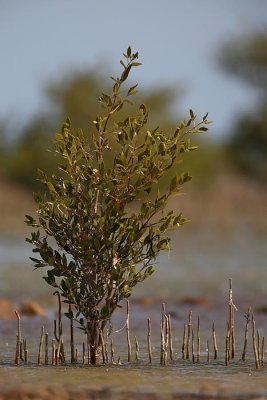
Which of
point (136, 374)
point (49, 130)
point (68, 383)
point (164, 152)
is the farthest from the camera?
point (49, 130)

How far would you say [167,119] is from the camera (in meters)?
44.6

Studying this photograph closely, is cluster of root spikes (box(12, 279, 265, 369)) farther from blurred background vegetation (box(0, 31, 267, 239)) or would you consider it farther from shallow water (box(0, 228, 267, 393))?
blurred background vegetation (box(0, 31, 267, 239))

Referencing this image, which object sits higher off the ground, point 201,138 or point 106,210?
point 201,138

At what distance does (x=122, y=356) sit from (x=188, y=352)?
719 mm

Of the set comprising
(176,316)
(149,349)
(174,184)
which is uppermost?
(174,184)

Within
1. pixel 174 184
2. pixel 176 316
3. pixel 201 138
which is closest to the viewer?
pixel 174 184

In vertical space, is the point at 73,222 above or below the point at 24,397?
above

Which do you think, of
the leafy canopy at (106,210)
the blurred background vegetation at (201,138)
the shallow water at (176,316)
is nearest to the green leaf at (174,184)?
the leafy canopy at (106,210)

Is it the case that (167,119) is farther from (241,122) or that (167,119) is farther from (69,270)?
(69,270)

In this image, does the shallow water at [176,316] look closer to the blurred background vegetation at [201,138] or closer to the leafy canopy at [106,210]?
the leafy canopy at [106,210]

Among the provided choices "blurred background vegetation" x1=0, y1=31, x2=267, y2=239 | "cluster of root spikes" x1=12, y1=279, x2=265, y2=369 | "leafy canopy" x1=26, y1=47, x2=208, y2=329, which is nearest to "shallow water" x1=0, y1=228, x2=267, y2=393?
"cluster of root spikes" x1=12, y1=279, x2=265, y2=369

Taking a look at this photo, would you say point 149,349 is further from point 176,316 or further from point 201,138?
point 201,138

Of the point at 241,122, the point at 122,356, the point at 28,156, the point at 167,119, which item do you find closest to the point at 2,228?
the point at 28,156

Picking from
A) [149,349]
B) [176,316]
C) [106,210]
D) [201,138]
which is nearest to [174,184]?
[106,210]
